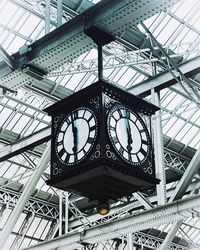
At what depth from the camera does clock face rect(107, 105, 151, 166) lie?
20.4ft

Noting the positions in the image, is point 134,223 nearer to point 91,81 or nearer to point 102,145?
point 102,145

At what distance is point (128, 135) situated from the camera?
6.42 m

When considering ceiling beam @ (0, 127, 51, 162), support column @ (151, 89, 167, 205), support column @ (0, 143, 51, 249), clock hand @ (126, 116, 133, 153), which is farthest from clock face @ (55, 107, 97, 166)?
ceiling beam @ (0, 127, 51, 162)

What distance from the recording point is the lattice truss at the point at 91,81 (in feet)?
27.3

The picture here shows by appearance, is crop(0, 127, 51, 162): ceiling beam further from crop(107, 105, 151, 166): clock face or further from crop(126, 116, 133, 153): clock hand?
crop(126, 116, 133, 153): clock hand

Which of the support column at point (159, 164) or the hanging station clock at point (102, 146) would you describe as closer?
the hanging station clock at point (102, 146)

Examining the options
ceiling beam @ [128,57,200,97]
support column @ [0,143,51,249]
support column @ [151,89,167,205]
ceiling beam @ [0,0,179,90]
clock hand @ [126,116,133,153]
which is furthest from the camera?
ceiling beam @ [128,57,200,97]

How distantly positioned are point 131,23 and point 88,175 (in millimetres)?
1997

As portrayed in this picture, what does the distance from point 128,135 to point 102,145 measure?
467 millimetres

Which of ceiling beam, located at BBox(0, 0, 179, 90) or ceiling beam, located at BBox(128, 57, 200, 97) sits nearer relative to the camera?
ceiling beam, located at BBox(0, 0, 179, 90)

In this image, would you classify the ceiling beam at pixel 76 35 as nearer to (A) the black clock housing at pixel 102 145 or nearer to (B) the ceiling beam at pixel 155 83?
(A) the black clock housing at pixel 102 145

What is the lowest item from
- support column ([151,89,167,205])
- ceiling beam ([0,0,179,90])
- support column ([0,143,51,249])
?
ceiling beam ([0,0,179,90])

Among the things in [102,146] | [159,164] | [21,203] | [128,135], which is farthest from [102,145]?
[21,203]

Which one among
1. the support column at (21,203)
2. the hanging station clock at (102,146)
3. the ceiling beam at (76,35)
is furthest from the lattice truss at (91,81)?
the hanging station clock at (102,146)
